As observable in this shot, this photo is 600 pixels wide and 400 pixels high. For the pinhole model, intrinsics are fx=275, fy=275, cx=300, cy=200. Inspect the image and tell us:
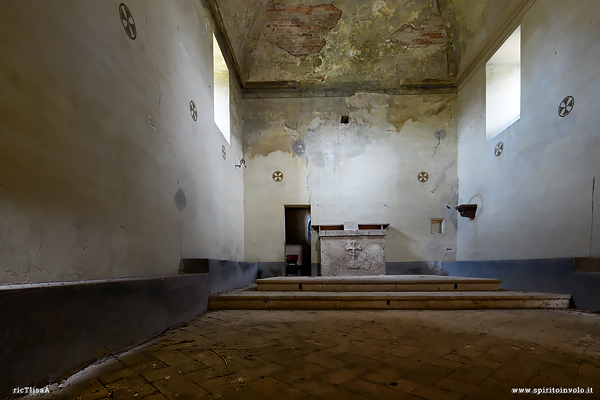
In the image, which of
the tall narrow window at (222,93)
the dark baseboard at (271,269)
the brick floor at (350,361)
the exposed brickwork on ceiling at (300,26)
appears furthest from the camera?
the dark baseboard at (271,269)

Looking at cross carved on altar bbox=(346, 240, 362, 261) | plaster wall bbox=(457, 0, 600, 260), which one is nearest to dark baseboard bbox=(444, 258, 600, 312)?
plaster wall bbox=(457, 0, 600, 260)

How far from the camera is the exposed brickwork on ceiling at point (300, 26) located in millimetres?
7348

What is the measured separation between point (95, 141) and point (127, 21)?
144 centimetres

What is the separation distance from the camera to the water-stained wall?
7.88 m

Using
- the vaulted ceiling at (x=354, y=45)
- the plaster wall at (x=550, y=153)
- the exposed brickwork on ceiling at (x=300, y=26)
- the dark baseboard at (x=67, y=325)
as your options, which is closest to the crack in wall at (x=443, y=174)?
the plaster wall at (x=550, y=153)

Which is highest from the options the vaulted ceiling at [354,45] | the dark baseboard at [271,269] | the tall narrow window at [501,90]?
the vaulted ceiling at [354,45]

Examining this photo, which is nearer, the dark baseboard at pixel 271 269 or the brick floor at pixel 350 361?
the brick floor at pixel 350 361

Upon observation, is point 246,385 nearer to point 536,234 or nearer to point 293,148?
point 536,234

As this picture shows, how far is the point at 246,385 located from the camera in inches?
63.1

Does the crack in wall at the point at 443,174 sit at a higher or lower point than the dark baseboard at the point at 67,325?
higher

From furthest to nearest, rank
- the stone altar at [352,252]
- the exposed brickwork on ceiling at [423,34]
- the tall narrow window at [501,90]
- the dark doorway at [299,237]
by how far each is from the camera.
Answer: the dark doorway at [299,237]
the exposed brickwork on ceiling at [423,34]
the stone altar at [352,252]
the tall narrow window at [501,90]

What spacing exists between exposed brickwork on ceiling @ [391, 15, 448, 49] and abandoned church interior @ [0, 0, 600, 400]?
0.08 metres

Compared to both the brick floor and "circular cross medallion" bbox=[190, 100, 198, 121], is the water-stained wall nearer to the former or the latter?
"circular cross medallion" bbox=[190, 100, 198, 121]

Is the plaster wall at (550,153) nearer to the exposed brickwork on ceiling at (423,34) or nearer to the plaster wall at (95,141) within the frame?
the exposed brickwork on ceiling at (423,34)
